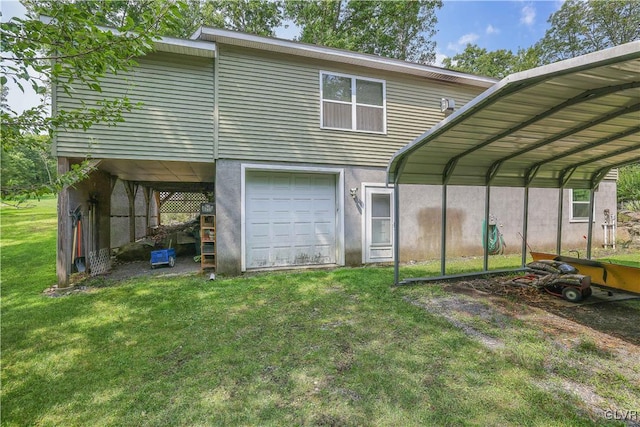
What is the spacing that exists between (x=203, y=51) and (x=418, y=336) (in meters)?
6.69

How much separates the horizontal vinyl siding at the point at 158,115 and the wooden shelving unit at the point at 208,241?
4.64 ft

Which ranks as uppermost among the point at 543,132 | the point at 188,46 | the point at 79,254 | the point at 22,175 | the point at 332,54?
the point at 332,54

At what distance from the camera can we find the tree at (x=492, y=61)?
1998 cm

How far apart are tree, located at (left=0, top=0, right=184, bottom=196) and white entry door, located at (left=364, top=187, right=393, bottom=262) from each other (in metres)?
5.99

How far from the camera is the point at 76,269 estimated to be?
20.5ft

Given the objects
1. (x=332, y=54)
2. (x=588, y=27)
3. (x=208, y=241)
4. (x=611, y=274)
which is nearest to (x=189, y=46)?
(x=332, y=54)

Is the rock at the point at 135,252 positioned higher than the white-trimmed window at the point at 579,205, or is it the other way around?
the white-trimmed window at the point at 579,205

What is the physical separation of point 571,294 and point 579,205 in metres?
7.42

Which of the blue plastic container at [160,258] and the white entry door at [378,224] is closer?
the blue plastic container at [160,258]

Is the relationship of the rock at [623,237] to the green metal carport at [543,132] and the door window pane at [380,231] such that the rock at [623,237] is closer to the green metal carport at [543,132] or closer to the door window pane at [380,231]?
the green metal carport at [543,132]

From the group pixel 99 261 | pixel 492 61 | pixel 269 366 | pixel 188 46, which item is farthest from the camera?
pixel 492 61

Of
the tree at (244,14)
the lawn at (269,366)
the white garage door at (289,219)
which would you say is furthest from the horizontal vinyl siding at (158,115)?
the tree at (244,14)

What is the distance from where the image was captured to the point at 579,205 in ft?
31.9

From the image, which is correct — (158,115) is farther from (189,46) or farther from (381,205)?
(381,205)
